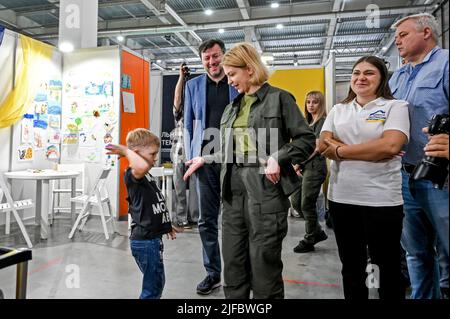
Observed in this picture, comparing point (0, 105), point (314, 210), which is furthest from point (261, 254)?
point (0, 105)

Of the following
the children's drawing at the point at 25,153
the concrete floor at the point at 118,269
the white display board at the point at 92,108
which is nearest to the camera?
the concrete floor at the point at 118,269

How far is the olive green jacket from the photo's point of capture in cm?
138

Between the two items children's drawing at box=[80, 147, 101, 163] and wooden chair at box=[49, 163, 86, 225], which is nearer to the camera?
wooden chair at box=[49, 163, 86, 225]

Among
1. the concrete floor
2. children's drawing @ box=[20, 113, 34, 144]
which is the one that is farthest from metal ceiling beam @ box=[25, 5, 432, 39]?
the concrete floor

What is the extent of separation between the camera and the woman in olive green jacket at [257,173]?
139 centimetres

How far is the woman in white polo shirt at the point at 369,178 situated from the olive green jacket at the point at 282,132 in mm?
174

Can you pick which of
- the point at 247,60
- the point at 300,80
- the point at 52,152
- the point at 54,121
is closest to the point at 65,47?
the point at 54,121

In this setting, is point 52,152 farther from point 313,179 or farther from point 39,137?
point 313,179

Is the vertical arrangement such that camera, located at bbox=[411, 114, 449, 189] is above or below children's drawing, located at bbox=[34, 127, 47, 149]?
below

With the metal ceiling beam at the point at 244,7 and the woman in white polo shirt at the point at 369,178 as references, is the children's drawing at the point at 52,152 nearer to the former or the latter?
the woman in white polo shirt at the point at 369,178

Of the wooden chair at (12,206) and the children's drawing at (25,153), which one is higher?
the children's drawing at (25,153)

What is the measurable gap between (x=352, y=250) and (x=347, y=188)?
0.93 ft

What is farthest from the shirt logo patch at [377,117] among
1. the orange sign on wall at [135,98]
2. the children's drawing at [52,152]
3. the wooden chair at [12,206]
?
the children's drawing at [52,152]

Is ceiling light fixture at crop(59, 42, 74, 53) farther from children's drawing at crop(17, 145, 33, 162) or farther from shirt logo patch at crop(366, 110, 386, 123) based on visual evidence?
shirt logo patch at crop(366, 110, 386, 123)
